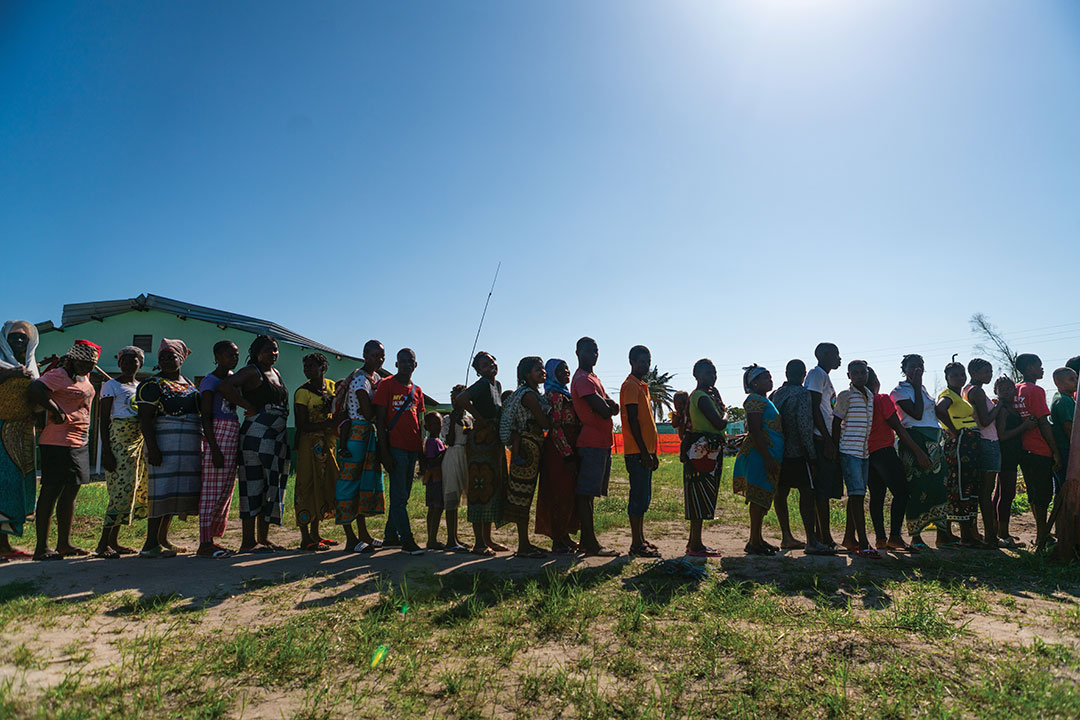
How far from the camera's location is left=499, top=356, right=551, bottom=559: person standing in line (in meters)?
5.38

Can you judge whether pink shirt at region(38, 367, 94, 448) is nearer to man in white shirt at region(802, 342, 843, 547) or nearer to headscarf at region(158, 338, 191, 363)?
headscarf at region(158, 338, 191, 363)

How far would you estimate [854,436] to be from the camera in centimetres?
566

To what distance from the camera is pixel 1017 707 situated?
7.48ft

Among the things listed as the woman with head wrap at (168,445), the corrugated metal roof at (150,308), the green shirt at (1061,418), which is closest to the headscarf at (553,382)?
the woman with head wrap at (168,445)

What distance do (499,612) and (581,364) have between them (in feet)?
8.59

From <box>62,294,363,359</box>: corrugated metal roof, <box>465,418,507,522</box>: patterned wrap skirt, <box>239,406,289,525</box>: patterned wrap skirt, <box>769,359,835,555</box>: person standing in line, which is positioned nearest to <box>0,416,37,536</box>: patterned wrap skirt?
<box>239,406,289,525</box>: patterned wrap skirt

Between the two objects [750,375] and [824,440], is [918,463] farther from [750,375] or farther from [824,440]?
[750,375]

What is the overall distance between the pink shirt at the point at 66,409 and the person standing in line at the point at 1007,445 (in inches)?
354

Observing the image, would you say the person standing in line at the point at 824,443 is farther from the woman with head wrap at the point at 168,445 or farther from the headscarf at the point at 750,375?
the woman with head wrap at the point at 168,445

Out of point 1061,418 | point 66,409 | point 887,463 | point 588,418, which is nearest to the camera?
point 66,409

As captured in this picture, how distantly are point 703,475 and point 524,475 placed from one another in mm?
1613

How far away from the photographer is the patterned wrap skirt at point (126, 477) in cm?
521

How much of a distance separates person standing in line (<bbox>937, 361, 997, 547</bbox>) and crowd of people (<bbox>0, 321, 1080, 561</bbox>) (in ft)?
1.05

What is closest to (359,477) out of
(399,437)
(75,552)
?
(399,437)
